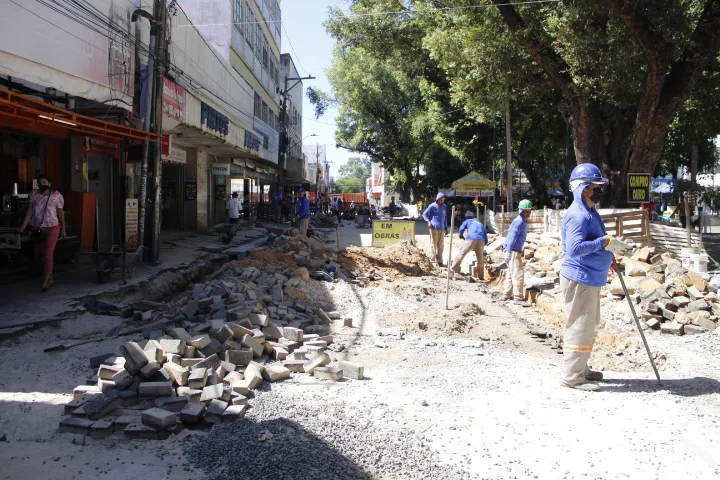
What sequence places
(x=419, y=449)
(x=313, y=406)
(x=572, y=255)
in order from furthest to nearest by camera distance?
(x=572, y=255) → (x=313, y=406) → (x=419, y=449)

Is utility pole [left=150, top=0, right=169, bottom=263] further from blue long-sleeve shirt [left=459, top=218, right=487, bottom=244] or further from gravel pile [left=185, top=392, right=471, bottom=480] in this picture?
gravel pile [left=185, top=392, right=471, bottom=480]

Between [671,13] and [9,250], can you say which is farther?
[671,13]

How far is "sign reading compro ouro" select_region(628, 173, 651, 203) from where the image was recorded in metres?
14.5

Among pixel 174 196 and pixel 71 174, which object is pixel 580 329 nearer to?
pixel 71 174

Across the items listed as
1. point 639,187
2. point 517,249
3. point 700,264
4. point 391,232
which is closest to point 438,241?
point 391,232

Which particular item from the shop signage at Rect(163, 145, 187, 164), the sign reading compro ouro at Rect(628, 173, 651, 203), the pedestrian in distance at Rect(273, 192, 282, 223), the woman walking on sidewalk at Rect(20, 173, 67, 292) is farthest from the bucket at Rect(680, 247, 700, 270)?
the pedestrian in distance at Rect(273, 192, 282, 223)

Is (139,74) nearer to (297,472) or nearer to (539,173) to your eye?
(297,472)

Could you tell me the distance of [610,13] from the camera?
1403 centimetres

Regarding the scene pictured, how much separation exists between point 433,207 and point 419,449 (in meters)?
10.3

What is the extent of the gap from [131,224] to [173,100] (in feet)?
11.6

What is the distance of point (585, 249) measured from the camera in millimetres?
5164

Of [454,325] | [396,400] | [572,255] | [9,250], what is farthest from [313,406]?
[9,250]

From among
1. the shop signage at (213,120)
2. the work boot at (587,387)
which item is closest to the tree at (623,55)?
the shop signage at (213,120)

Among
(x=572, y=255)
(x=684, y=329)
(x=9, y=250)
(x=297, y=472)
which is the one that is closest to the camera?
(x=297, y=472)
